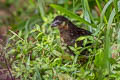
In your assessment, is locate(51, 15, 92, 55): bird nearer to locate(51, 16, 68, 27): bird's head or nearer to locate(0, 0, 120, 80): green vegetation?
locate(51, 16, 68, 27): bird's head

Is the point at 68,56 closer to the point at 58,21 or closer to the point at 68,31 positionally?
the point at 68,31

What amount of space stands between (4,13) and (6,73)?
4.14 metres

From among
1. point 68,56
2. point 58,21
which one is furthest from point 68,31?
point 68,56

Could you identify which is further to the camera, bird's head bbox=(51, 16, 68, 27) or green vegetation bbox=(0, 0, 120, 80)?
bird's head bbox=(51, 16, 68, 27)

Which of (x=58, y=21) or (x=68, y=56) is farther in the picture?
(x=58, y=21)

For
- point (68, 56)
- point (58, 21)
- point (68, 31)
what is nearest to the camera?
point (68, 56)

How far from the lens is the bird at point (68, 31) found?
343 centimetres

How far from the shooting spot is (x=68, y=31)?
3629mm

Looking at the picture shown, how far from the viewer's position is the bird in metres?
3.43

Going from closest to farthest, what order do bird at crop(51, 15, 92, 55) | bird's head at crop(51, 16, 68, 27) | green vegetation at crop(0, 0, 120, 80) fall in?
green vegetation at crop(0, 0, 120, 80) < bird at crop(51, 15, 92, 55) < bird's head at crop(51, 16, 68, 27)

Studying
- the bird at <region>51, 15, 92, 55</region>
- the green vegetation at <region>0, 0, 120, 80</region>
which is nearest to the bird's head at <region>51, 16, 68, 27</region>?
the bird at <region>51, 15, 92, 55</region>

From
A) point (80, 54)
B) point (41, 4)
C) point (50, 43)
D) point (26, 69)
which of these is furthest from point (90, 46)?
point (41, 4)

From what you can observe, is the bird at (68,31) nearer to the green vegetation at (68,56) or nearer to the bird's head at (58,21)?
the bird's head at (58,21)

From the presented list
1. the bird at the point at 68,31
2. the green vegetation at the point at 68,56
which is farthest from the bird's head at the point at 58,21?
the green vegetation at the point at 68,56
